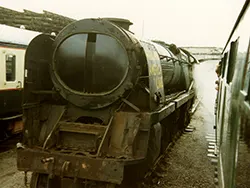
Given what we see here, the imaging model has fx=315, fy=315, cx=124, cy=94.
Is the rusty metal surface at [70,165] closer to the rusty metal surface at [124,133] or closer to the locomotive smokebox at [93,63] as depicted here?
the rusty metal surface at [124,133]

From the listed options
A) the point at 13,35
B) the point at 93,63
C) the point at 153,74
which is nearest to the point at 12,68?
the point at 13,35

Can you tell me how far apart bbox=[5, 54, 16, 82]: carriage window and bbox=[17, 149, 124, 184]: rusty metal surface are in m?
4.19

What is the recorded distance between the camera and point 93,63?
4523mm

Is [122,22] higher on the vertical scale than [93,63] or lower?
higher

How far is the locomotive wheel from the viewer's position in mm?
4305

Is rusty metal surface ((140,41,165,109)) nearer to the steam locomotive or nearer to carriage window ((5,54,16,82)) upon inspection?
the steam locomotive

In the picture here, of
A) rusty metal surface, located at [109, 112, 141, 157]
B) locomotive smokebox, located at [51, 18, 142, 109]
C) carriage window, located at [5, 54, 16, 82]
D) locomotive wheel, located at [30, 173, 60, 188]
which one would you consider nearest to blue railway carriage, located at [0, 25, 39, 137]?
carriage window, located at [5, 54, 16, 82]

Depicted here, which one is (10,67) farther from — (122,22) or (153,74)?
(153,74)

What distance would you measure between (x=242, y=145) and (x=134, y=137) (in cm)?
286

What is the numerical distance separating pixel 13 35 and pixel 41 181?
4.86m

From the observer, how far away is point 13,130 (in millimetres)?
8133

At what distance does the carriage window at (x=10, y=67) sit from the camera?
776 cm

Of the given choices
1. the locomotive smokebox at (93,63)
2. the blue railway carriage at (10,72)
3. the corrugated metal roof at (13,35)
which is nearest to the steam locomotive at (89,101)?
the locomotive smokebox at (93,63)

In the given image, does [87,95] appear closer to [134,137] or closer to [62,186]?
[134,137]
